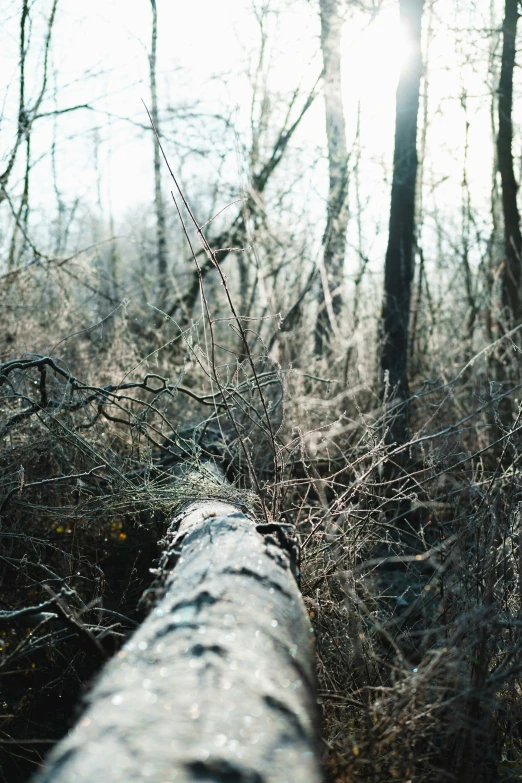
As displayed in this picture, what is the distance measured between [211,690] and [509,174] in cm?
769

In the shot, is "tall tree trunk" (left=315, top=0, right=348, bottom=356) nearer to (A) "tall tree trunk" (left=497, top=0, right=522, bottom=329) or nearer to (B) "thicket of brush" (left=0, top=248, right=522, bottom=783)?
(A) "tall tree trunk" (left=497, top=0, right=522, bottom=329)

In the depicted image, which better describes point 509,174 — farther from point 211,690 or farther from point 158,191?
point 211,690

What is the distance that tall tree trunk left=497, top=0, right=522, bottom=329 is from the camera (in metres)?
7.58

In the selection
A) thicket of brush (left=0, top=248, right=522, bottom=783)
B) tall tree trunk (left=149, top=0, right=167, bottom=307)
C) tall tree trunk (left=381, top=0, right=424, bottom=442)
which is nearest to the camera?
thicket of brush (left=0, top=248, right=522, bottom=783)

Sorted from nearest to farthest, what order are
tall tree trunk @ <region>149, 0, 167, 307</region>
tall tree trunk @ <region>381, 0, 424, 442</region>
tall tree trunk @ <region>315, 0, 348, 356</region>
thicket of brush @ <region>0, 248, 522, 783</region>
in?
1. thicket of brush @ <region>0, 248, 522, 783</region>
2. tall tree trunk @ <region>381, 0, 424, 442</region>
3. tall tree trunk @ <region>315, 0, 348, 356</region>
4. tall tree trunk @ <region>149, 0, 167, 307</region>

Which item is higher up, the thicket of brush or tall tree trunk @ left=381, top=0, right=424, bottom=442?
tall tree trunk @ left=381, top=0, right=424, bottom=442

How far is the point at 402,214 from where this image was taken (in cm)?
666

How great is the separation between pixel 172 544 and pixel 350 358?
14.5 feet

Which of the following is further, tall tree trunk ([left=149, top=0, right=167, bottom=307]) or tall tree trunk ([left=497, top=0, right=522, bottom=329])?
tall tree trunk ([left=149, top=0, right=167, bottom=307])

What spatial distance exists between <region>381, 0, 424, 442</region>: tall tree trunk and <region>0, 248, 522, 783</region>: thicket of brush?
95 cm

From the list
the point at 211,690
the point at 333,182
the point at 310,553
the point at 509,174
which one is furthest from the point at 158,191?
the point at 211,690

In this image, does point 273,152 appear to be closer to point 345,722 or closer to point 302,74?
point 302,74

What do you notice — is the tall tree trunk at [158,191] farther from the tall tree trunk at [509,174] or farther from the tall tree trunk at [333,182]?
the tall tree trunk at [509,174]

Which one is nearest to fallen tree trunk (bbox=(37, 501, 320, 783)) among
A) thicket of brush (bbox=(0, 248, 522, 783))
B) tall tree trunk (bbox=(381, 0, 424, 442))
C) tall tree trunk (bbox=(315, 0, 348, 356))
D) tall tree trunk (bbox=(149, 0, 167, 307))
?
thicket of brush (bbox=(0, 248, 522, 783))
